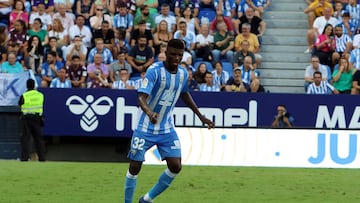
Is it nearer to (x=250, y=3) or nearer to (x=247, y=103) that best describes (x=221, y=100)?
(x=247, y=103)

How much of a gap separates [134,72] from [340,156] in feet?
19.4

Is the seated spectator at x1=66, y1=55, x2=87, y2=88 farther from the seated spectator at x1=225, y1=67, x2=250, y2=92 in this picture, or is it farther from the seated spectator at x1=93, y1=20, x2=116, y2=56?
the seated spectator at x1=225, y1=67, x2=250, y2=92

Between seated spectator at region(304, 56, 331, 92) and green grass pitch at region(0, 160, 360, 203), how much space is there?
4480 millimetres

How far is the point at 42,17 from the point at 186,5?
12.1 feet

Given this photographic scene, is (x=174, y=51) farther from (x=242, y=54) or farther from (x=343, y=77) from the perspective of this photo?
(x=343, y=77)

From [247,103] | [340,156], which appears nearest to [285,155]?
[340,156]

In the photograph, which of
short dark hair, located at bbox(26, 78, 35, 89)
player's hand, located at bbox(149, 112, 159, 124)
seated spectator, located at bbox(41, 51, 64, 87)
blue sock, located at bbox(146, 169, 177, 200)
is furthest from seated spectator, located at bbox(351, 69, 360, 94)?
player's hand, located at bbox(149, 112, 159, 124)

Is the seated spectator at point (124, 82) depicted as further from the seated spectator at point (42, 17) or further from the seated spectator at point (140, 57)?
the seated spectator at point (42, 17)

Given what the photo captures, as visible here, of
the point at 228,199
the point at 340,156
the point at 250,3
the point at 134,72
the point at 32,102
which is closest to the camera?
the point at 228,199

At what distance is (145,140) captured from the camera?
36.1 ft

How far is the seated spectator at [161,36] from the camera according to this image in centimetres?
2286

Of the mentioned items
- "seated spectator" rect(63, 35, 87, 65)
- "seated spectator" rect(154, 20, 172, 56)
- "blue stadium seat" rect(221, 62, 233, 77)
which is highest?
"seated spectator" rect(154, 20, 172, 56)

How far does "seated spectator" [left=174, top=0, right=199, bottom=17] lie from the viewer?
2364 cm

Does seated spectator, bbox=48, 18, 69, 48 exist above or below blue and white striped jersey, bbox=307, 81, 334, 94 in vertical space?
above
